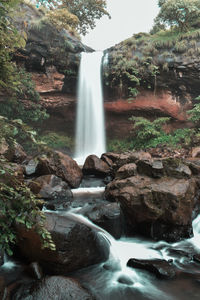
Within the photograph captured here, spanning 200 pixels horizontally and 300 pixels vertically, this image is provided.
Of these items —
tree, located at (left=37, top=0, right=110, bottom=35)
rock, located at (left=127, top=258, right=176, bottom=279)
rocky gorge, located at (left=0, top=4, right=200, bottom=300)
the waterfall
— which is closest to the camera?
rocky gorge, located at (left=0, top=4, right=200, bottom=300)

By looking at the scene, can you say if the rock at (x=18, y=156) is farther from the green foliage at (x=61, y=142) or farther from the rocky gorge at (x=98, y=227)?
the green foliage at (x=61, y=142)

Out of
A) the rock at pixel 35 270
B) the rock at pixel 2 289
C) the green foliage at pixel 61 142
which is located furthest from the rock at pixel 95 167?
the green foliage at pixel 61 142

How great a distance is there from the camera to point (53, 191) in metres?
5.88

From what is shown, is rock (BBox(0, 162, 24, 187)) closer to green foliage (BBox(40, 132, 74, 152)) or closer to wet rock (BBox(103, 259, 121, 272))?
wet rock (BBox(103, 259, 121, 272))

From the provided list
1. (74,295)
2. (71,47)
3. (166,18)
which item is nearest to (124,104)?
(71,47)

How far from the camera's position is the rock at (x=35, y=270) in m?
2.89

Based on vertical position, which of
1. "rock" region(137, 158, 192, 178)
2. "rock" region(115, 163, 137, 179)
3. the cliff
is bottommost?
"rock" region(115, 163, 137, 179)

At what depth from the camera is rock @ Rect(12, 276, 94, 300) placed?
8.04ft

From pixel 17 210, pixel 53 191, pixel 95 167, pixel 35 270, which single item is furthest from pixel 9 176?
pixel 95 167

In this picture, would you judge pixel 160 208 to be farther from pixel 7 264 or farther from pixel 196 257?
pixel 7 264

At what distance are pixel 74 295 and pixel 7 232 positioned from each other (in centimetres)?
128

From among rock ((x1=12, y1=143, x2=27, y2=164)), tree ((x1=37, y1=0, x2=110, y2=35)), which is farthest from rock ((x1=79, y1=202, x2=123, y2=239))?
tree ((x1=37, y1=0, x2=110, y2=35))

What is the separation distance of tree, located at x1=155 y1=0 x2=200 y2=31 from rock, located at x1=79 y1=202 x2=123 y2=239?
12.5 m

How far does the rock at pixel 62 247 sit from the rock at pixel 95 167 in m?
4.47
